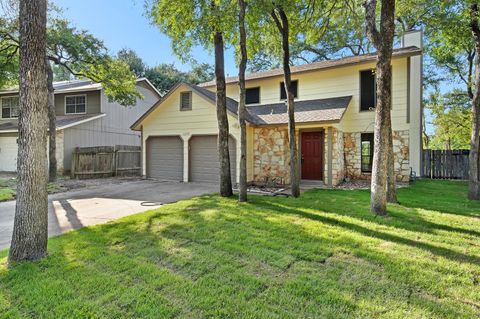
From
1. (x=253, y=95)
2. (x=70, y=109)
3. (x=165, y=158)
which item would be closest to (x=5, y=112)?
(x=70, y=109)

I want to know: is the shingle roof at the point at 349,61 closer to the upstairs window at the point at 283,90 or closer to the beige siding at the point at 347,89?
the beige siding at the point at 347,89

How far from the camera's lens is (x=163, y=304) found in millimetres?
2791

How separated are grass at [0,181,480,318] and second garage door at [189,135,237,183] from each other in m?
6.11

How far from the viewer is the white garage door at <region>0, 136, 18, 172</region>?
1636 cm

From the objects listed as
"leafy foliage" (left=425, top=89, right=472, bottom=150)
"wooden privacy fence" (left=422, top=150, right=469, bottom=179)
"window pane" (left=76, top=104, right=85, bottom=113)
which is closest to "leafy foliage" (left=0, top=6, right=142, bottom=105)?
"window pane" (left=76, top=104, right=85, bottom=113)

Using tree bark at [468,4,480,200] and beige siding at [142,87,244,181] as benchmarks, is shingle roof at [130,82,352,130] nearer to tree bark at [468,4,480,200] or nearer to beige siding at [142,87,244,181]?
beige siding at [142,87,244,181]

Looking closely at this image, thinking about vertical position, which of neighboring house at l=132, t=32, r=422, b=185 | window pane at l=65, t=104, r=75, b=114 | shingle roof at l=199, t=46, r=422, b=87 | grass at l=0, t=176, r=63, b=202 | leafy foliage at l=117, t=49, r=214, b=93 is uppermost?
leafy foliage at l=117, t=49, r=214, b=93

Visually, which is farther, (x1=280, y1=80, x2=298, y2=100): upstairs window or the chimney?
(x1=280, y1=80, x2=298, y2=100): upstairs window

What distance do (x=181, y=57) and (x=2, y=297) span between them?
7.67 m

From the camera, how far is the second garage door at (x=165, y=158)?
1317 cm

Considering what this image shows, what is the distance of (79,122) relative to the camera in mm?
15578

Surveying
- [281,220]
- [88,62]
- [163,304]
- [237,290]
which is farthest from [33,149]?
[88,62]

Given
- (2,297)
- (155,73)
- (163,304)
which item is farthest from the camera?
(155,73)

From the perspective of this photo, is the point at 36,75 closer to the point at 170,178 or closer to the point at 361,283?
the point at 361,283
